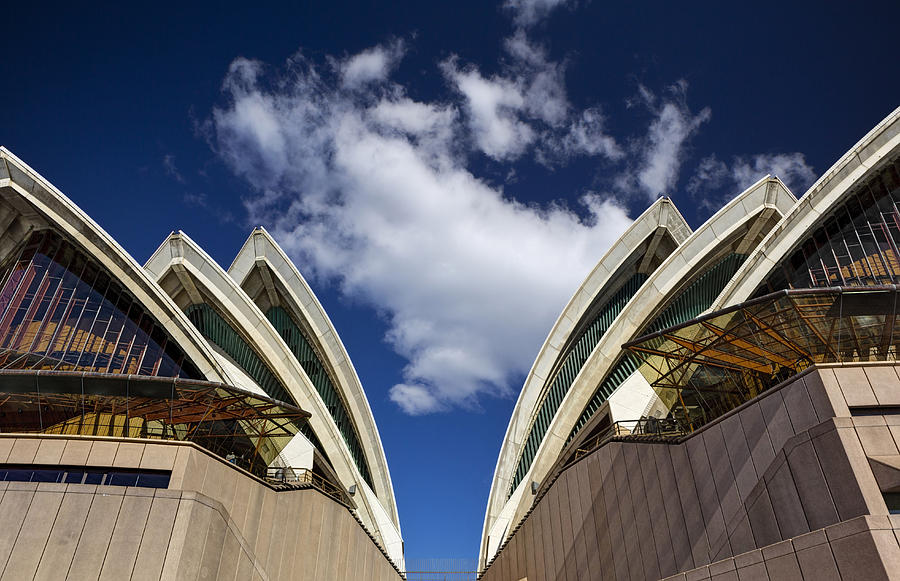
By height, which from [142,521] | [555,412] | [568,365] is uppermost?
[568,365]

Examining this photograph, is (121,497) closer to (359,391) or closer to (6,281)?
(6,281)

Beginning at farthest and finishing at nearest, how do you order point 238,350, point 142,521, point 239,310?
point 238,350, point 239,310, point 142,521

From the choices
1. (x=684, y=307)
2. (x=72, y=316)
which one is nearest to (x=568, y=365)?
(x=684, y=307)

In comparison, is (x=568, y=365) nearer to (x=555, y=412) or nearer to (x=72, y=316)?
(x=555, y=412)

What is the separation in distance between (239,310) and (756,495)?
825 inches

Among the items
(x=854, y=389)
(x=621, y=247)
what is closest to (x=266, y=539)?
(x=854, y=389)

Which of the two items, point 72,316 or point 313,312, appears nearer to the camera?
point 72,316

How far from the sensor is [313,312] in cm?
2959

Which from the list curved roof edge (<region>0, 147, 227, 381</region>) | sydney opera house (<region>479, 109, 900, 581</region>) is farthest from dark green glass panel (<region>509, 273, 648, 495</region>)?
curved roof edge (<region>0, 147, 227, 381</region>)

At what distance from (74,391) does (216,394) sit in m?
3.38

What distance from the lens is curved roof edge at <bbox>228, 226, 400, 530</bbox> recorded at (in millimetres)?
28797

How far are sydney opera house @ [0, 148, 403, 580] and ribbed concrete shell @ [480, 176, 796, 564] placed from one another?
32.0 feet

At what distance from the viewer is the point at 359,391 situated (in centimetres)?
3047

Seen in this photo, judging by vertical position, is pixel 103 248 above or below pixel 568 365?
below
